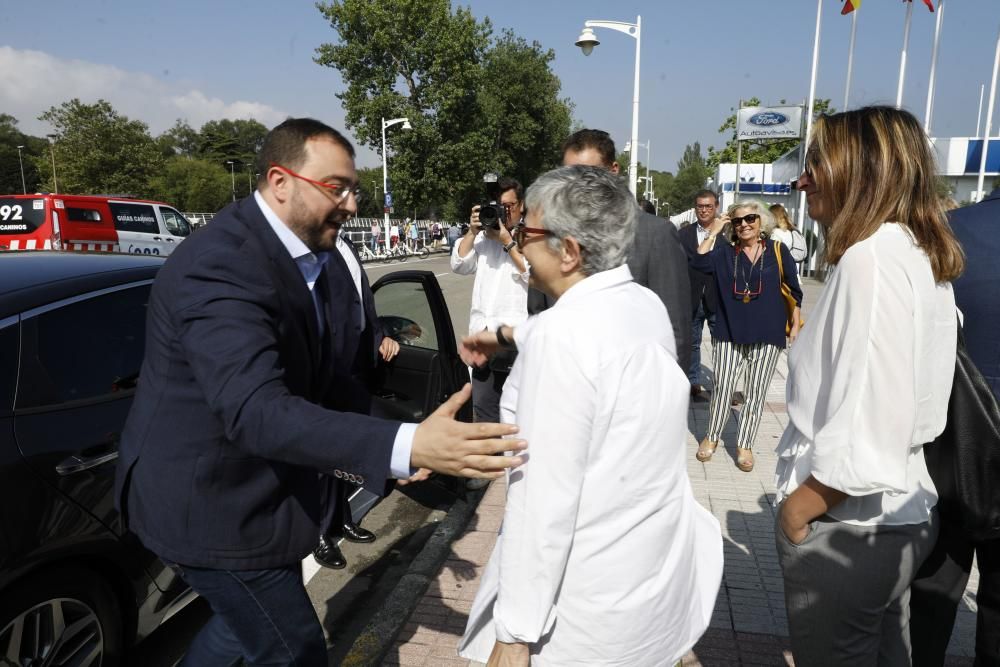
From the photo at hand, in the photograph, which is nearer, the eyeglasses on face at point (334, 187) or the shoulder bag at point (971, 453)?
the shoulder bag at point (971, 453)

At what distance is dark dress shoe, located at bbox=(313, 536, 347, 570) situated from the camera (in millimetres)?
3443

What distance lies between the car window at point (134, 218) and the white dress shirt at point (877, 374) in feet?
62.6

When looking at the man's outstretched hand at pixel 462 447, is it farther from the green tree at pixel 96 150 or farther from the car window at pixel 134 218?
the green tree at pixel 96 150

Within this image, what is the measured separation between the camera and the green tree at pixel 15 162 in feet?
253

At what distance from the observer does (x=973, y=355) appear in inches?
74.7

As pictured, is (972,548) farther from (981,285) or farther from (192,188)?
(192,188)

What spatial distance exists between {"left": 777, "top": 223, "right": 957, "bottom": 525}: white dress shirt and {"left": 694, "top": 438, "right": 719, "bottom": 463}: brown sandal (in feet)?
11.4

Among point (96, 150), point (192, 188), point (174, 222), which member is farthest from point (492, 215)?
point (192, 188)

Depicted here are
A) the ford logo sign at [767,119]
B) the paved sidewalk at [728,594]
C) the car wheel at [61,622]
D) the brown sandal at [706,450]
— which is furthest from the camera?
the ford logo sign at [767,119]

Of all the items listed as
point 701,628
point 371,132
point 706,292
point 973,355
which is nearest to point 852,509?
point 701,628

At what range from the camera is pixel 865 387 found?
1.48 m

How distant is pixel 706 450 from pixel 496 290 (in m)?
2.17

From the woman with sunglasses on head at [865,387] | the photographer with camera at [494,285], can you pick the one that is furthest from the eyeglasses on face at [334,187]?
the photographer with camera at [494,285]

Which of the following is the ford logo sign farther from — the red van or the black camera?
the black camera
